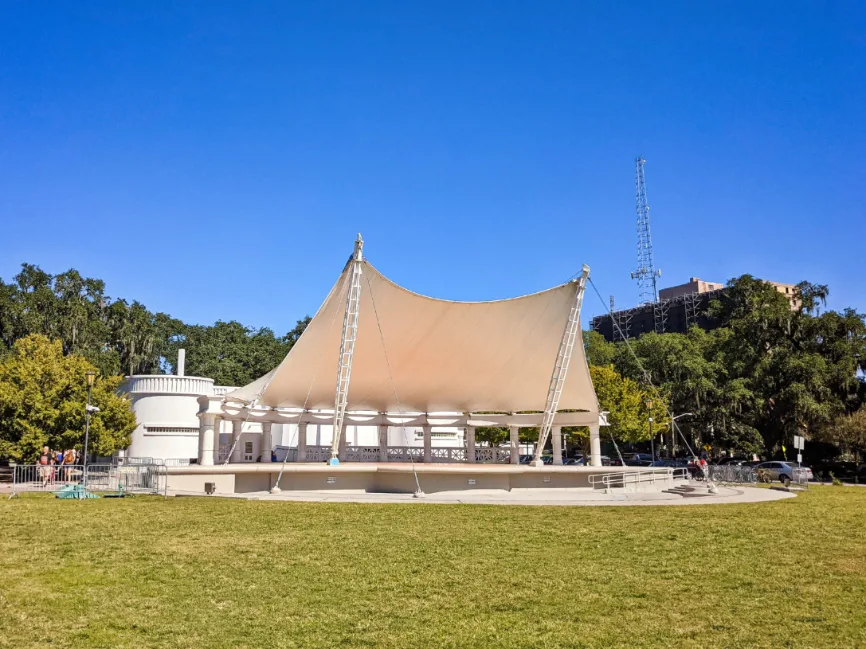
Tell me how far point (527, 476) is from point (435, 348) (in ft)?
20.3


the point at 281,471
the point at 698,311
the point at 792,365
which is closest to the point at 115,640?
the point at 281,471

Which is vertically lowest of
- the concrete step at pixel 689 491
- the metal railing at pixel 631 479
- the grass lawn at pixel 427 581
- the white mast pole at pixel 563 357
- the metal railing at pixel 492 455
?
the concrete step at pixel 689 491

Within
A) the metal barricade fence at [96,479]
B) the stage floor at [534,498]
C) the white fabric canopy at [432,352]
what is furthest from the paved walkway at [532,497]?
the white fabric canopy at [432,352]

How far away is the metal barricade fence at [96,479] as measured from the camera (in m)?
23.5

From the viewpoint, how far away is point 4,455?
101ft

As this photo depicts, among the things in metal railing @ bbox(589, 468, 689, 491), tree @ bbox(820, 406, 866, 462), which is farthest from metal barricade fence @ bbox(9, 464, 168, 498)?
tree @ bbox(820, 406, 866, 462)

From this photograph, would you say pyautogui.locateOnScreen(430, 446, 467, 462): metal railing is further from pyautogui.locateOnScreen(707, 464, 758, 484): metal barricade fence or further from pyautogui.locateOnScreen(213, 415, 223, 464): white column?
pyautogui.locateOnScreen(707, 464, 758, 484): metal barricade fence

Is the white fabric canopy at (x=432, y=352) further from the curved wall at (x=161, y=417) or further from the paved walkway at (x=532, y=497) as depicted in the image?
→ the curved wall at (x=161, y=417)

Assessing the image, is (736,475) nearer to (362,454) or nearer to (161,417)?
(362,454)

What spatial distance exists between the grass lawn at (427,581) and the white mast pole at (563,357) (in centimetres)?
894

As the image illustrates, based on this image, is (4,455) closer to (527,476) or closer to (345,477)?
(345,477)

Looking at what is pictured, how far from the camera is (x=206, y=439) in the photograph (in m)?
28.2

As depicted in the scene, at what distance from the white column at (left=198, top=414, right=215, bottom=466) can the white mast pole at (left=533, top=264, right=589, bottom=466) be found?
41.6 feet

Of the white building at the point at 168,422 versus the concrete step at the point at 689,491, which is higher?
the white building at the point at 168,422
